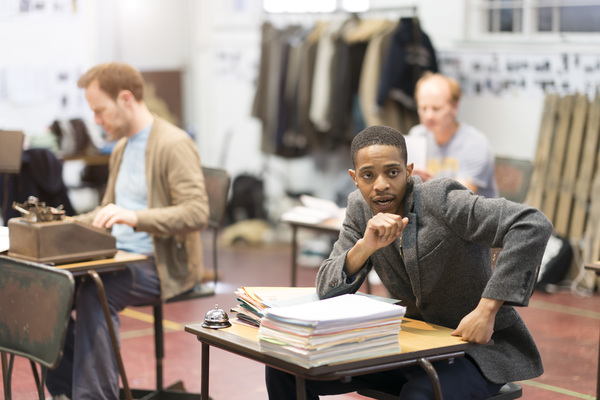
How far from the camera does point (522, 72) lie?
23.2 feet

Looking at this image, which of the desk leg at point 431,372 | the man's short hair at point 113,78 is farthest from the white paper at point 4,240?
the desk leg at point 431,372

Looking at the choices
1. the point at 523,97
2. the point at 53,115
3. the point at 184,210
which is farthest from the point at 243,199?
the point at 184,210

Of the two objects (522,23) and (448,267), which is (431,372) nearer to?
(448,267)

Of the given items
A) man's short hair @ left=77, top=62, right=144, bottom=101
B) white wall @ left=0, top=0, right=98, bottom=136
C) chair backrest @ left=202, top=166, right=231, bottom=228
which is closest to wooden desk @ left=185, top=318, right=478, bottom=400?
man's short hair @ left=77, top=62, right=144, bottom=101

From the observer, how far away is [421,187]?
271 cm

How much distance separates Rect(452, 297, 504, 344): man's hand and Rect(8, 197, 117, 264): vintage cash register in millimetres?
1573

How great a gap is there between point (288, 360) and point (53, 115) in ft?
21.2

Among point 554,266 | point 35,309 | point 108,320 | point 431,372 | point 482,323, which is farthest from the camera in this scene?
point 554,266

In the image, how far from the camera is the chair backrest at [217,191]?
172 inches

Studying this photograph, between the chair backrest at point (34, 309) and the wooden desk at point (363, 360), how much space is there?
0.40m

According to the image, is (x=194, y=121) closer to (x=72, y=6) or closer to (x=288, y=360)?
(x=72, y=6)

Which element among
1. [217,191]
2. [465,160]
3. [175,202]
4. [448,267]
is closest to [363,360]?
[448,267]

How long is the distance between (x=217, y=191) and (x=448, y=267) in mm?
1964

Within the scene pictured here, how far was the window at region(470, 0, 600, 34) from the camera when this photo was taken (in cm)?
686
